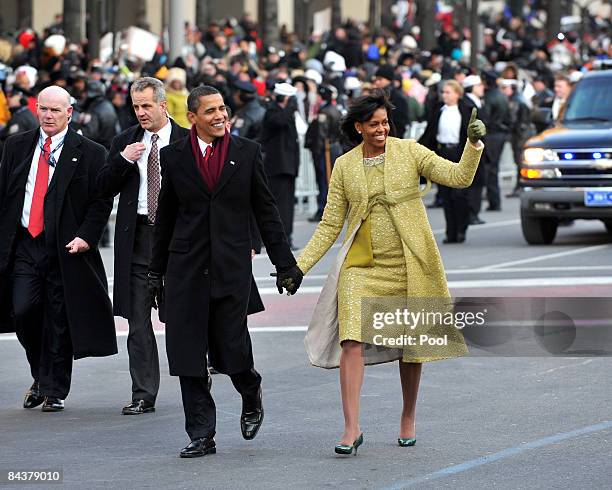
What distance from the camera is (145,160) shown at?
9.91 meters

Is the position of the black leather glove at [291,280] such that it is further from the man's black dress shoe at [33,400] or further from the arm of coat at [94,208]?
the man's black dress shoe at [33,400]

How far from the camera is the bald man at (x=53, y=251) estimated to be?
9898 millimetres

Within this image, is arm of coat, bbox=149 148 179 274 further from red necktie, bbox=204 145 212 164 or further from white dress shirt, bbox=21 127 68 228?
white dress shirt, bbox=21 127 68 228

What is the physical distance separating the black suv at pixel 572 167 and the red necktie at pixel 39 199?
9.79 meters

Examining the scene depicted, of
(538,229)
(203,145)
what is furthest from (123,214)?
(538,229)

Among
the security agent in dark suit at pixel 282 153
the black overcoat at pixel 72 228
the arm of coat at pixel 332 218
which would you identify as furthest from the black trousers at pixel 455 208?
the arm of coat at pixel 332 218

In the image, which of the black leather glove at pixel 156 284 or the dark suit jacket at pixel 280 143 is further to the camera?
the dark suit jacket at pixel 280 143

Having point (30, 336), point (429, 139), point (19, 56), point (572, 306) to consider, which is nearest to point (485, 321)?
point (572, 306)

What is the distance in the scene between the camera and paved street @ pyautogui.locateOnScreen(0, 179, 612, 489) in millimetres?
7863

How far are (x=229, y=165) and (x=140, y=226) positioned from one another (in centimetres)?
161

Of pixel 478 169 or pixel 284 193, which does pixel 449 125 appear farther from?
pixel 284 193

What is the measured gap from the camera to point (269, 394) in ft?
33.8

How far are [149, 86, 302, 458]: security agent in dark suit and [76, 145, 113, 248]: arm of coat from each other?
1.40 metres

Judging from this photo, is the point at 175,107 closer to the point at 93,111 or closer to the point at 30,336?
the point at 93,111
